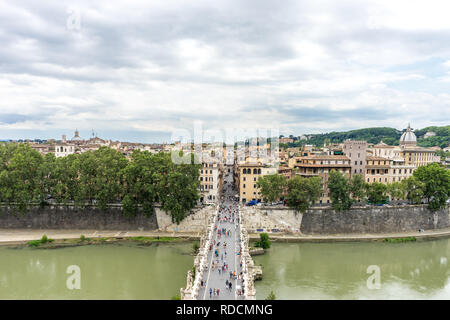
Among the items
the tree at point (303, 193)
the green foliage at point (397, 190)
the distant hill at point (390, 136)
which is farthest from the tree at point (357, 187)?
the distant hill at point (390, 136)

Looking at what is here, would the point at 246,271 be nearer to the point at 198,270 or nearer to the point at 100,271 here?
the point at 198,270

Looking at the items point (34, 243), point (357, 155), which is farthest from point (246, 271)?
point (357, 155)

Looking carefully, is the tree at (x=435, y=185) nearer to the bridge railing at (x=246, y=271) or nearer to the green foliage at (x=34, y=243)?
the bridge railing at (x=246, y=271)
